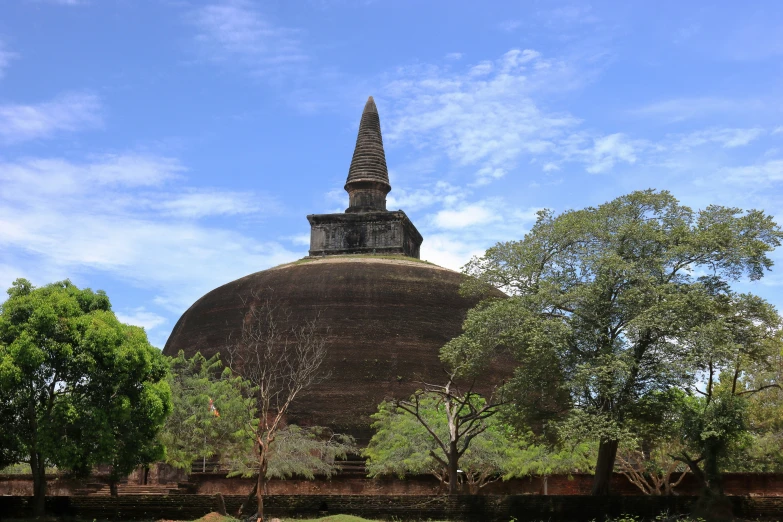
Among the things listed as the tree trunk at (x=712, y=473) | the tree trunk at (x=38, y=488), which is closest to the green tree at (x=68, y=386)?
the tree trunk at (x=38, y=488)

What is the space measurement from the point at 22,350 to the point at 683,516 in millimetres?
13852

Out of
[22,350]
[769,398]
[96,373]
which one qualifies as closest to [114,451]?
[96,373]

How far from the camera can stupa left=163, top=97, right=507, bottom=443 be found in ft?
100

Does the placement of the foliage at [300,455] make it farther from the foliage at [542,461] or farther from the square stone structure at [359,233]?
the square stone structure at [359,233]

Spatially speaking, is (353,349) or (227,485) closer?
(227,485)

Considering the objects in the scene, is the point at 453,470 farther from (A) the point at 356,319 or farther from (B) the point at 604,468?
(A) the point at 356,319

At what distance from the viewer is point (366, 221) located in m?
41.2

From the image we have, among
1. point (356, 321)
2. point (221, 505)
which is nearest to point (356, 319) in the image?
point (356, 321)

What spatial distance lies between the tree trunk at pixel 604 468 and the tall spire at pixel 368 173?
23755 millimetres

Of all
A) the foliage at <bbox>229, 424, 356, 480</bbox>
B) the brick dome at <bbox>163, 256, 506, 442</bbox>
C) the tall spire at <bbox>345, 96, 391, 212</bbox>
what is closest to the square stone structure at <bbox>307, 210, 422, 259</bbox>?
the tall spire at <bbox>345, 96, 391, 212</bbox>

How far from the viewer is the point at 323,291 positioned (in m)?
33.7

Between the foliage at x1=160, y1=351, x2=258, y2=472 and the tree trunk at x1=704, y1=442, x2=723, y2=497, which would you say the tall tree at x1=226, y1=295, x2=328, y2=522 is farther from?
the tree trunk at x1=704, y1=442, x2=723, y2=497

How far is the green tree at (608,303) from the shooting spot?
18047mm

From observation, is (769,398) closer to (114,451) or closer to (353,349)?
(353,349)
